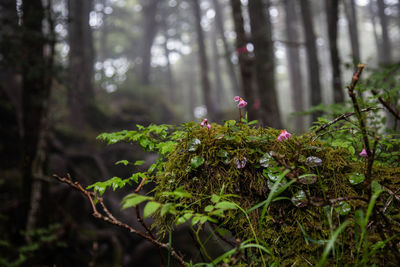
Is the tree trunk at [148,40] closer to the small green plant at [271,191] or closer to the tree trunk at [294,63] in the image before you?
the tree trunk at [294,63]

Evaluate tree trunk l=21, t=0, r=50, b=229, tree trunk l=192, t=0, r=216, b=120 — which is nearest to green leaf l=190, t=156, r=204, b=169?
tree trunk l=21, t=0, r=50, b=229

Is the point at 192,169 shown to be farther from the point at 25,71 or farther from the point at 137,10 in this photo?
the point at 137,10

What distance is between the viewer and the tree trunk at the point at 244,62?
604 centimetres

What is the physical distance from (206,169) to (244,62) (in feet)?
16.6

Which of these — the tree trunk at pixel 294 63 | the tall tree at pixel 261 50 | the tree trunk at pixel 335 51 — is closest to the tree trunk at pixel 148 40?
the tree trunk at pixel 294 63

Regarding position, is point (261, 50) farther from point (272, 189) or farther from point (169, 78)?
point (169, 78)

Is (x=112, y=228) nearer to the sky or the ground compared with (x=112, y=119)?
nearer to the ground

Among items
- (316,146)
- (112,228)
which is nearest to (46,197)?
(112,228)

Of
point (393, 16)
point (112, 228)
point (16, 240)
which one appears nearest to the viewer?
point (16, 240)

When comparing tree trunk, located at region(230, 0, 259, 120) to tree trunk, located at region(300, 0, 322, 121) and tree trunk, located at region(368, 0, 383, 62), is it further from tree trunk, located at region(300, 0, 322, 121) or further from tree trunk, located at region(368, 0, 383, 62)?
tree trunk, located at region(368, 0, 383, 62)

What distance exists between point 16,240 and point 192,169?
16.6 ft

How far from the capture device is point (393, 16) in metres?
24.3

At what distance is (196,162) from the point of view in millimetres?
1502

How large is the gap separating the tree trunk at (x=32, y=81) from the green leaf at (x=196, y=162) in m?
4.84
